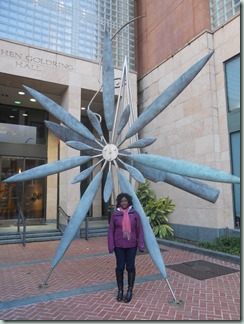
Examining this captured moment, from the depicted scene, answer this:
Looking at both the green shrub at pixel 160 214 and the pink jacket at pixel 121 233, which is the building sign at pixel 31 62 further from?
the pink jacket at pixel 121 233

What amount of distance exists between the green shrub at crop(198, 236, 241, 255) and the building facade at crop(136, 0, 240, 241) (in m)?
0.47

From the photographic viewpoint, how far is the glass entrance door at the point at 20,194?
14.1 meters

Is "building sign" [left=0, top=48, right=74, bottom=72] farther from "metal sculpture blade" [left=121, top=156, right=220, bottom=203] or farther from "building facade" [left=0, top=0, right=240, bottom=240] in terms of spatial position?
"metal sculpture blade" [left=121, top=156, right=220, bottom=203]

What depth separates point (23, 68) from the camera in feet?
38.4

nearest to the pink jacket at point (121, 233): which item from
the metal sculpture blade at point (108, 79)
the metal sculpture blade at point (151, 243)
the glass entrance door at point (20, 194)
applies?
the metal sculpture blade at point (151, 243)

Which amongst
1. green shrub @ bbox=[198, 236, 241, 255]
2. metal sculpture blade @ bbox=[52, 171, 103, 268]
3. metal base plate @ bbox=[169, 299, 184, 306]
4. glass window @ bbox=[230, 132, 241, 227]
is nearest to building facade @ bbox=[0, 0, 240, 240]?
glass window @ bbox=[230, 132, 241, 227]

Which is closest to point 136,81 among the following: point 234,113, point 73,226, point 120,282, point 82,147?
point 234,113

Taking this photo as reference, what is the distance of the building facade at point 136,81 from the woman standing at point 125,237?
221 inches

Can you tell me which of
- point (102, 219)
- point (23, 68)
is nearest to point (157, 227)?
point (102, 219)

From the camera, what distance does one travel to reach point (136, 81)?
14141 mm

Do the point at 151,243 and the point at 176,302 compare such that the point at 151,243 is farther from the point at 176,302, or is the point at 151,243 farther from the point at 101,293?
the point at 101,293

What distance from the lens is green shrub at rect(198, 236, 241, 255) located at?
819 centimetres

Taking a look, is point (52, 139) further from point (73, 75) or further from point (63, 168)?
point (63, 168)

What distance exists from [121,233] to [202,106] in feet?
23.6
